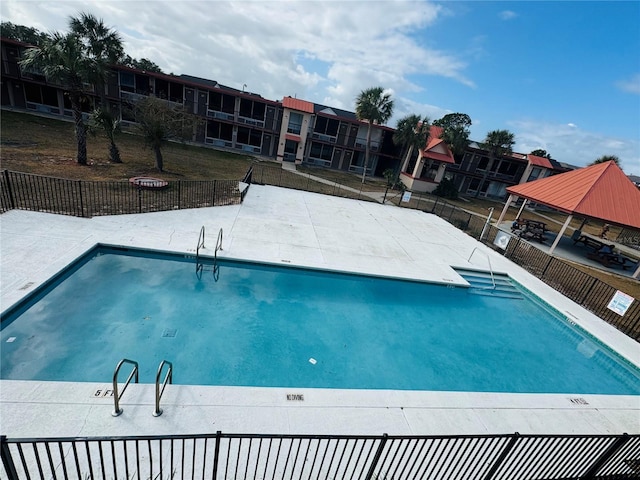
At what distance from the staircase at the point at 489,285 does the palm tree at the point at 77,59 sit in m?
21.8

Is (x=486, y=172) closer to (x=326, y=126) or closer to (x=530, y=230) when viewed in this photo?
(x=530, y=230)

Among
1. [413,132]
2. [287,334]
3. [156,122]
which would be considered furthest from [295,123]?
[287,334]

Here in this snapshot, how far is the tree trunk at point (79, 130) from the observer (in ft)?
55.6

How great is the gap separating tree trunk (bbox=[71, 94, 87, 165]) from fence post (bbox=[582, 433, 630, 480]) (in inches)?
964

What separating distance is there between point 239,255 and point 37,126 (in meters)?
28.0

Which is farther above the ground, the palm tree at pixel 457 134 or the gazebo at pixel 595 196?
the palm tree at pixel 457 134

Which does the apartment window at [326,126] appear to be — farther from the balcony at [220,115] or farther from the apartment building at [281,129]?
the balcony at [220,115]

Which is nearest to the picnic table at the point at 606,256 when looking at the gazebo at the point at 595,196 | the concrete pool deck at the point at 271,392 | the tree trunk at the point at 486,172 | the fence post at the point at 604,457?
the gazebo at the point at 595,196

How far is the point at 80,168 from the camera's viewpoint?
17.7 meters

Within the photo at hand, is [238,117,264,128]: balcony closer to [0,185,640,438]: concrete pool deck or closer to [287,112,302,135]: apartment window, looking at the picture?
[287,112,302,135]: apartment window

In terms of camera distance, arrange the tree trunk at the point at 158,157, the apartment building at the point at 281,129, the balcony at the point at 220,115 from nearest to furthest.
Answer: the tree trunk at the point at 158,157 → the apartment building at the point at 281,129 → the balcony at the point at 220,115

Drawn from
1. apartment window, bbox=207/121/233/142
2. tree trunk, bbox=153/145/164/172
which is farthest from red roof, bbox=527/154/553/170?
tree trunk, bbox=153/145/164/172

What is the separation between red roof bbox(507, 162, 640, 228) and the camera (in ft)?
59.4

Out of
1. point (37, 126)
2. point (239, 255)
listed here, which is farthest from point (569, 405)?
point (37, 126)
